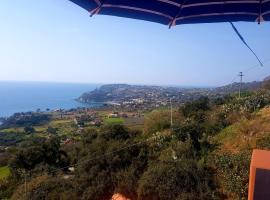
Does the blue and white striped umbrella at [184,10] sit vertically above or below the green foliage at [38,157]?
above

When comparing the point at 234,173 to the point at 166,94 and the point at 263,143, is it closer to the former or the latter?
the point at 263,143

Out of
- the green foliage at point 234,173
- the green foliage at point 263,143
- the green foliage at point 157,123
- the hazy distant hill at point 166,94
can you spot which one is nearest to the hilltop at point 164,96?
the hazy distant hill at point 166,94

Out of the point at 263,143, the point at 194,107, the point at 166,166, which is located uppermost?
the point at 263,143

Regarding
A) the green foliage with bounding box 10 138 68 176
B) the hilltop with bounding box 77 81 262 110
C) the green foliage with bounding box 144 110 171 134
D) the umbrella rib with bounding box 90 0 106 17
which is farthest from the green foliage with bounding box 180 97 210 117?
the umbrella rib with bounding box 90 0 106 17

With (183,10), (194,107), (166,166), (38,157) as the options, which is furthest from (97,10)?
(194,107)

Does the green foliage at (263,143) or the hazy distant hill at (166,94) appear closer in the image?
the green foliage at (263,143)

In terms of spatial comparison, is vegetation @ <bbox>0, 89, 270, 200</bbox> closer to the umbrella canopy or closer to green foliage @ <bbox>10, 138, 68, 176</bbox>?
green foliage @ <bbox>10, 138, 68, 176</bbox>

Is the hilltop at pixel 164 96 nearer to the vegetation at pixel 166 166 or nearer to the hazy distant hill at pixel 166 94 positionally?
the hazy distant hill at pixel 166 94

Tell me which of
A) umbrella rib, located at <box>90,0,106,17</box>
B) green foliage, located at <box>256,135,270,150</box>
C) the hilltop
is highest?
umbrella rib, located at <box>90,0,106,17</box>
